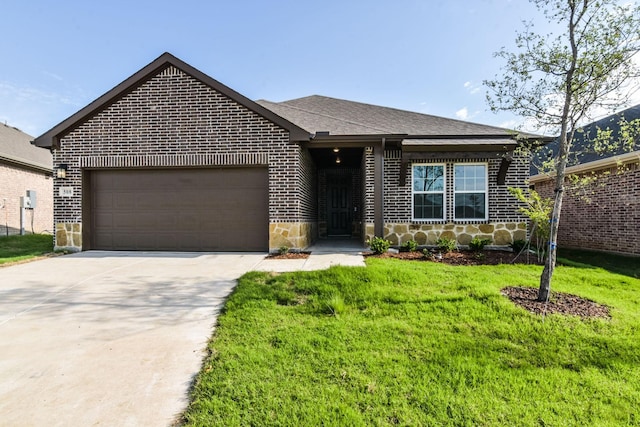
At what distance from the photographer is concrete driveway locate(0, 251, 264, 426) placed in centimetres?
234

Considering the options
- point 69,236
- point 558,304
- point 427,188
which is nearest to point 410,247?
point 427,188

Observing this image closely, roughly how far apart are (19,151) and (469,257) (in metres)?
17.8

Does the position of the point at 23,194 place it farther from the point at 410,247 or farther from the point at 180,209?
the point at 410,247

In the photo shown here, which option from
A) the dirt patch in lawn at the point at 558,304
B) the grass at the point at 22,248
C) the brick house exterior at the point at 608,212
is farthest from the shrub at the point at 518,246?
the grass at the point at 22,248

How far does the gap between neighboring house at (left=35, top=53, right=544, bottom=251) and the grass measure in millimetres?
805

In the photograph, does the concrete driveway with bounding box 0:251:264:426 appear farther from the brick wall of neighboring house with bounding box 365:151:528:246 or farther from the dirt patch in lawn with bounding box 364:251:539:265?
the brick wall of neighboring house with bounding box 365:151:528:246

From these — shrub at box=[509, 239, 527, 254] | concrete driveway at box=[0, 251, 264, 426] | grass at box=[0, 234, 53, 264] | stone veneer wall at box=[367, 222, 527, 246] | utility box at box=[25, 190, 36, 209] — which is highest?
utility box at box=[25, 190, 36, 209]

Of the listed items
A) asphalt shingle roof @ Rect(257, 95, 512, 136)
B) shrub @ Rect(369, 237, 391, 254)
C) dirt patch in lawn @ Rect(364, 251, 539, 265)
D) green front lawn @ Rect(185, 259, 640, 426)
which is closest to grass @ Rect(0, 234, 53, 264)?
green front lawn @ Rect(185, 259, 640, 426)

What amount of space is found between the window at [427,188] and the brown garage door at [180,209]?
14.3ft

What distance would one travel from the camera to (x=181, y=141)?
854cm

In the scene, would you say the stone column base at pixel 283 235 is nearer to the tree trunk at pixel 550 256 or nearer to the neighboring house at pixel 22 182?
the tree trunk at pixel 550 256

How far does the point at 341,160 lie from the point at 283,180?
4.14 metres

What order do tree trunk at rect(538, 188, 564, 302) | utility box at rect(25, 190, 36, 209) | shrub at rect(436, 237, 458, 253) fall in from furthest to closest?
utility box at rect(25, 190, 36, 209) → shrub at rect(436, 237, 458, 253) → tree trunk at rect(538, 188, 564, 302)

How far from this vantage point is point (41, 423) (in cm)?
215
